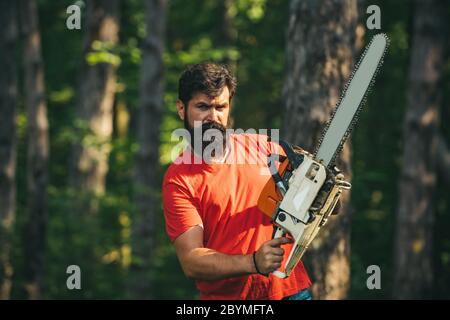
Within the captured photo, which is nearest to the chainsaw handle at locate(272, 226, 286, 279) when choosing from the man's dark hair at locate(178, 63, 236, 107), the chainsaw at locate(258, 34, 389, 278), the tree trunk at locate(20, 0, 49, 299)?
the chainsaw at locate(258, 34, 389, 278)

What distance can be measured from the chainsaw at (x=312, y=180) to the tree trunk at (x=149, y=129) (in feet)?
22.3

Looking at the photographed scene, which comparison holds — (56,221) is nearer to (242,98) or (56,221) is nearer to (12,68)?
(12,68)

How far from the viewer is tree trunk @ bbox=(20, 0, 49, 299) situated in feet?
38.1

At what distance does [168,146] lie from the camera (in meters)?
15.4

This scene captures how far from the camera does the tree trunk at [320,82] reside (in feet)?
17.6

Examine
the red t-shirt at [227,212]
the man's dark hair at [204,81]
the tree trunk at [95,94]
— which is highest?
the tree trunk at [95,94]

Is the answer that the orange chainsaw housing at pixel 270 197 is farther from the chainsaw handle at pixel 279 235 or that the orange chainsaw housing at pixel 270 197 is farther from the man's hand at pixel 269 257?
the man's hand at pixel 269 257

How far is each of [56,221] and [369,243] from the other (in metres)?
5.50

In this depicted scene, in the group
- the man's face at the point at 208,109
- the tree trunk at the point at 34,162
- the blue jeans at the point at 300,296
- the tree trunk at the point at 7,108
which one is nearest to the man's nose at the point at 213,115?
the man's face at the point at 208,109

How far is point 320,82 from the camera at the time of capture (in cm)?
536

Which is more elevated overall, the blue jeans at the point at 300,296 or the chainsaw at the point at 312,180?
the chainsaw at the point at 312,180

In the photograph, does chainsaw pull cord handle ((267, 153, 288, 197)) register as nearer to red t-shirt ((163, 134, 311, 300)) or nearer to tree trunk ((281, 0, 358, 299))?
red t-shirt ((163, 134, 311, 300))

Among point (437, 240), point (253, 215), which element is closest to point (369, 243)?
point (437, 240)

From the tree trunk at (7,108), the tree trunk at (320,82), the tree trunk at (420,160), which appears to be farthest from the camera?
the tree trunk at (7,108)
